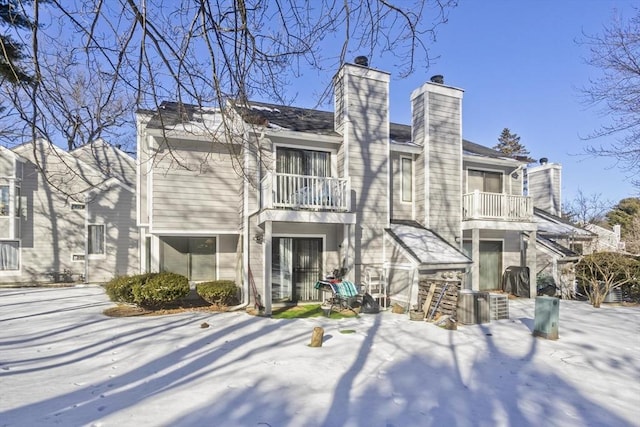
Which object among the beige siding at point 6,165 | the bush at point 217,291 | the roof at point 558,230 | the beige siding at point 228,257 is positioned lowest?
the bush at point 217,291

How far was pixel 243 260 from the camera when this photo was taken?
10273 mm

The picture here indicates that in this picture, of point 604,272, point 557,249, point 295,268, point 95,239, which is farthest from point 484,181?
point 95,239

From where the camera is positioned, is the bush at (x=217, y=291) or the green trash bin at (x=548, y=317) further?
the bush at (x=217, y=291)

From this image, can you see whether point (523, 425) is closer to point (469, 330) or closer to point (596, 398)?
point (596, 398)

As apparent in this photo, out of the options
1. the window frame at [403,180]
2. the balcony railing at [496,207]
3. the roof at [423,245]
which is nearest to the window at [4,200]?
the roof at [423,245]

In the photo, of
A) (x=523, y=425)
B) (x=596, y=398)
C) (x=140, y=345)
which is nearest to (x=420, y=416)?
(x=523, y=425)

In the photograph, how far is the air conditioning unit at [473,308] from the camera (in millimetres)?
8211

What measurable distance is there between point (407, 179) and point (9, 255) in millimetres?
17195

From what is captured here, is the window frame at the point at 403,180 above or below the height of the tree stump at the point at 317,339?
above

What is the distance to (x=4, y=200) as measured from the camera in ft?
52.5

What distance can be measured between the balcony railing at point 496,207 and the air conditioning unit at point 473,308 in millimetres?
4615

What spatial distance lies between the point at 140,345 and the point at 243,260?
160 inches

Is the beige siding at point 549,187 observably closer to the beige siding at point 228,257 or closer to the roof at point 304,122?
the roof at point 304,122

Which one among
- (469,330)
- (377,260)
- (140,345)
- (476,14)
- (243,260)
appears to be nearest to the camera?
(476,14)
